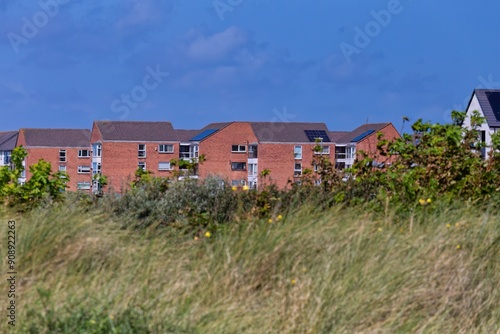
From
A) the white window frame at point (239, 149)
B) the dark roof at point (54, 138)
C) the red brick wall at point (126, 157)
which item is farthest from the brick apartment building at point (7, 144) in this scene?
the white window frame at point (239, 149)

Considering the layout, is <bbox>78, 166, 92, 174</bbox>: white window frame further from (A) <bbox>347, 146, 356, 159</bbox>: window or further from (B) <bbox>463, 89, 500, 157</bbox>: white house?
(B) <bbox>463, 89, 500, 157</bbox>: white house

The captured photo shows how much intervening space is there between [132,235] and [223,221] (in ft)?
4.68

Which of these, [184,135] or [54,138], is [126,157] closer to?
[184,135]

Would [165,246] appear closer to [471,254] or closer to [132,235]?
[132,235]

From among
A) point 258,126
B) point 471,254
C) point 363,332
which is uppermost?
point 258,126

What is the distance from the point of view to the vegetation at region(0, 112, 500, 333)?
687 cm

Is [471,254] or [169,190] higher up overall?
[169,190]

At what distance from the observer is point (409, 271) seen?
7914 mm

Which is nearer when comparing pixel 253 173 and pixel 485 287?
pixel 485 287

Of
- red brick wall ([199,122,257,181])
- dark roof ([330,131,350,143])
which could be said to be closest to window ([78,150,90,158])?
red brick wall ([199,122,257,181])

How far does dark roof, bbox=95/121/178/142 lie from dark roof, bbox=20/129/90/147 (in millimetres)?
8130

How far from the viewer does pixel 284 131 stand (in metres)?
84.3

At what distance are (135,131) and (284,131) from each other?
48.1 feet

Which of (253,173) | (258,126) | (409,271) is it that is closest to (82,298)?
(409,271)
